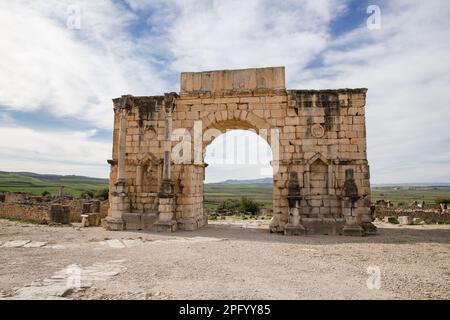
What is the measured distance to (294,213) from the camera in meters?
10.5

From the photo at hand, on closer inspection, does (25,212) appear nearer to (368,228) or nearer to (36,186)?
(368,228)

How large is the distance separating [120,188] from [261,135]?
5462mm

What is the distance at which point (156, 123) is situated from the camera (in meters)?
12.0

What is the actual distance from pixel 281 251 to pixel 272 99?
19.6 feet

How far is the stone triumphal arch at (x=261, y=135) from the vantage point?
35.4ft

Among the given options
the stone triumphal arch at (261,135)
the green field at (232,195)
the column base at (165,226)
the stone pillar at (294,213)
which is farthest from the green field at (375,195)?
the stone pillar at (294,213)

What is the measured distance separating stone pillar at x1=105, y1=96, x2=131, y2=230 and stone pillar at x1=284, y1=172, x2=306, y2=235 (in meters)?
5.82

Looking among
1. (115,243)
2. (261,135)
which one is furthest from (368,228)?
(115,243)

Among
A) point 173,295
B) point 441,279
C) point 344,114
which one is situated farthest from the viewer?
point 344,114

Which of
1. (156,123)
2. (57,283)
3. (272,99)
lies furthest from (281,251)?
(156,123)

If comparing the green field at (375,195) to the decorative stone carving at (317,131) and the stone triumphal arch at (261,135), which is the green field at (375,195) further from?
the decorative stone carving at (317,131)

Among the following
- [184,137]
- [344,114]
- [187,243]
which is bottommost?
[187,243]

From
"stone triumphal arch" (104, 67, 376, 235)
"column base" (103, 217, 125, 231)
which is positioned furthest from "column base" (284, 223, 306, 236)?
"column base" (103, 217, 125, 231)
